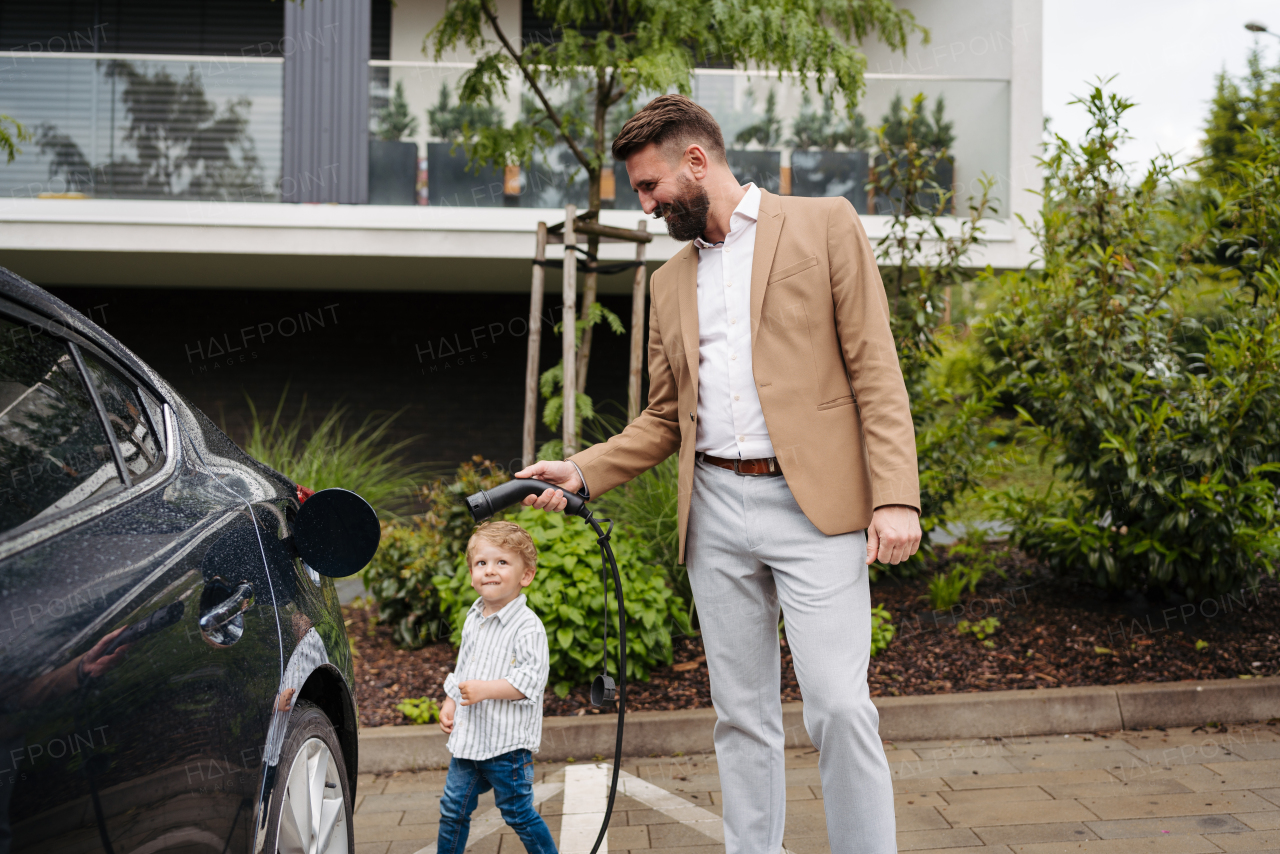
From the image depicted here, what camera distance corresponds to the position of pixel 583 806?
3.40m

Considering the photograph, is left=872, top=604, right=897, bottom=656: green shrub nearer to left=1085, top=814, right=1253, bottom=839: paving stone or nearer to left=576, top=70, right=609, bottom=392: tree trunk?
left=1085, top=814, right=1253, bottom=839: paving stone

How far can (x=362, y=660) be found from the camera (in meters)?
4.77

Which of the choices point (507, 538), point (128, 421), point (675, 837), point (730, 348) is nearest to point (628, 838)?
point (675, 837)

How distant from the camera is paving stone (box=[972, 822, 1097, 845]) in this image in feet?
9.90

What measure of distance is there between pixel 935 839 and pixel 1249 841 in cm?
94

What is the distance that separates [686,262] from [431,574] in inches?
118

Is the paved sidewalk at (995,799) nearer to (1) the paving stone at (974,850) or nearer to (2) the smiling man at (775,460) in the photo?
(1) the paving stone at (974,850)

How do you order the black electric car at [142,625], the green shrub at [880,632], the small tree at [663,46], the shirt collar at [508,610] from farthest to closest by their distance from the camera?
the small tree at [663,46]
the green shrub at [880,632]
the shirt collar at [508,610]
the black electric car at [142,625]

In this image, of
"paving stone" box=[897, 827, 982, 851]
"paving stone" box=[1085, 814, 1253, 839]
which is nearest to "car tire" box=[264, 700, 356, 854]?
"paving stone" box=[897, 827, 982, 851]

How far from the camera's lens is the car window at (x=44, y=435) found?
4.53ft

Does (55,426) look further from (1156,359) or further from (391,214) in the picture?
(391,214)

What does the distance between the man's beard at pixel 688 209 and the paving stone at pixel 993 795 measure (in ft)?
7.53

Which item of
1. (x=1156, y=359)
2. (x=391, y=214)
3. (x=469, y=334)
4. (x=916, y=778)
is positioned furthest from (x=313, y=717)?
(x=469, y=334)

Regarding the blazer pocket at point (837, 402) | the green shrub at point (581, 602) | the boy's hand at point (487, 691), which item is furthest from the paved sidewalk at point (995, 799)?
the blazer pocket at point (837, 402)
